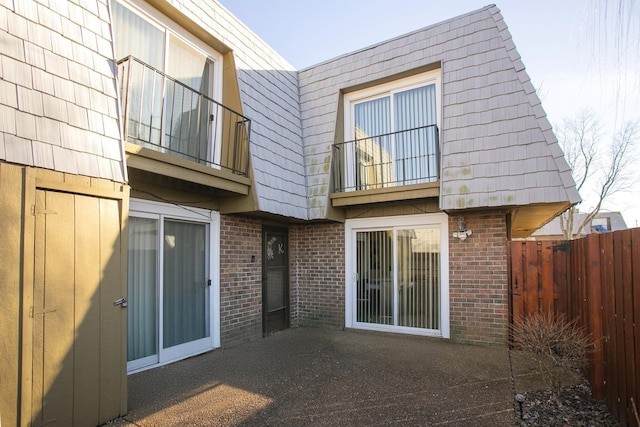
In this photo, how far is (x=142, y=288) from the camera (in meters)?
4.90

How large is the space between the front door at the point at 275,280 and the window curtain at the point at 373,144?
2044 millimetres

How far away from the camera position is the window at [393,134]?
22.8ft

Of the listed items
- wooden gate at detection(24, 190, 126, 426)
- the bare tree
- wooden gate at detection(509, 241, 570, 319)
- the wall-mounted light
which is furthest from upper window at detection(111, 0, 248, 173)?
the bare tree

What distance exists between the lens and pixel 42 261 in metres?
2.99

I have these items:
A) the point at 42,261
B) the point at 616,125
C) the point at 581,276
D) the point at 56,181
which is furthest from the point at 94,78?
the point at 581,276

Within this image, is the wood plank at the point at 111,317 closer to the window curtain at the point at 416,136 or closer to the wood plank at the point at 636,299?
the wood plank at the point at 636,299

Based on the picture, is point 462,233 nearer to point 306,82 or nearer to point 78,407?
point 306,82

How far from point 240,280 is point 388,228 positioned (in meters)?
3.01

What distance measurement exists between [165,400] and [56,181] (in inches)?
97.4

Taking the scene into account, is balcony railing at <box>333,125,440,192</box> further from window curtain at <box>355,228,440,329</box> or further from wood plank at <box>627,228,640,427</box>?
wood plank at <box>627,228,640,427</box>

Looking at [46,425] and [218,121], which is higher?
[218,121]

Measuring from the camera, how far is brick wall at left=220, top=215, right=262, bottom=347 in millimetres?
6148

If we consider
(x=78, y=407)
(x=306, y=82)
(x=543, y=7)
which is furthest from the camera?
(x=306, y=82)

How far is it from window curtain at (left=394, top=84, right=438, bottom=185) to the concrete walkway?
3081mm
